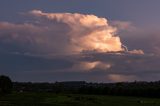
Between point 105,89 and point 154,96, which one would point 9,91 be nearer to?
point 105,89

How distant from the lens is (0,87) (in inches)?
6156

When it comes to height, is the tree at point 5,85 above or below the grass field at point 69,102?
above

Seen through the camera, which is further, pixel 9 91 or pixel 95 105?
pixel 9 91

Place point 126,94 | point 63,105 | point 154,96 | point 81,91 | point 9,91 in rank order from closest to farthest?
point 63,105 < point 154,96 < point 126,94 < point 9,91 < point 81,91

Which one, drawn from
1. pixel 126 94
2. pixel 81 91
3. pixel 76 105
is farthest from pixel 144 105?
pixel 81 91

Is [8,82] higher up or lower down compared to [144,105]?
higher up

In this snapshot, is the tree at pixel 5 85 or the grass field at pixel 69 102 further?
the tree at pixel 5 85

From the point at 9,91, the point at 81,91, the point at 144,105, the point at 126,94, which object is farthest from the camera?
the point at 81,91

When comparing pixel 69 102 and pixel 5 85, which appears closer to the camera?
pixel 69 102

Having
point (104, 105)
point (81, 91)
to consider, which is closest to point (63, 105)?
point (104, 105)

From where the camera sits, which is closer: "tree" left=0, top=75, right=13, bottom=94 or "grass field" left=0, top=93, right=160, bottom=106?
"grass field" left=0, top=93, right=160, bottom=106

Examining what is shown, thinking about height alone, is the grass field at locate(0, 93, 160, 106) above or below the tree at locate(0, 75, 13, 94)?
below

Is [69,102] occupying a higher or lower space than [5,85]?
lower

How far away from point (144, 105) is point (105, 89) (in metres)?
66.0
